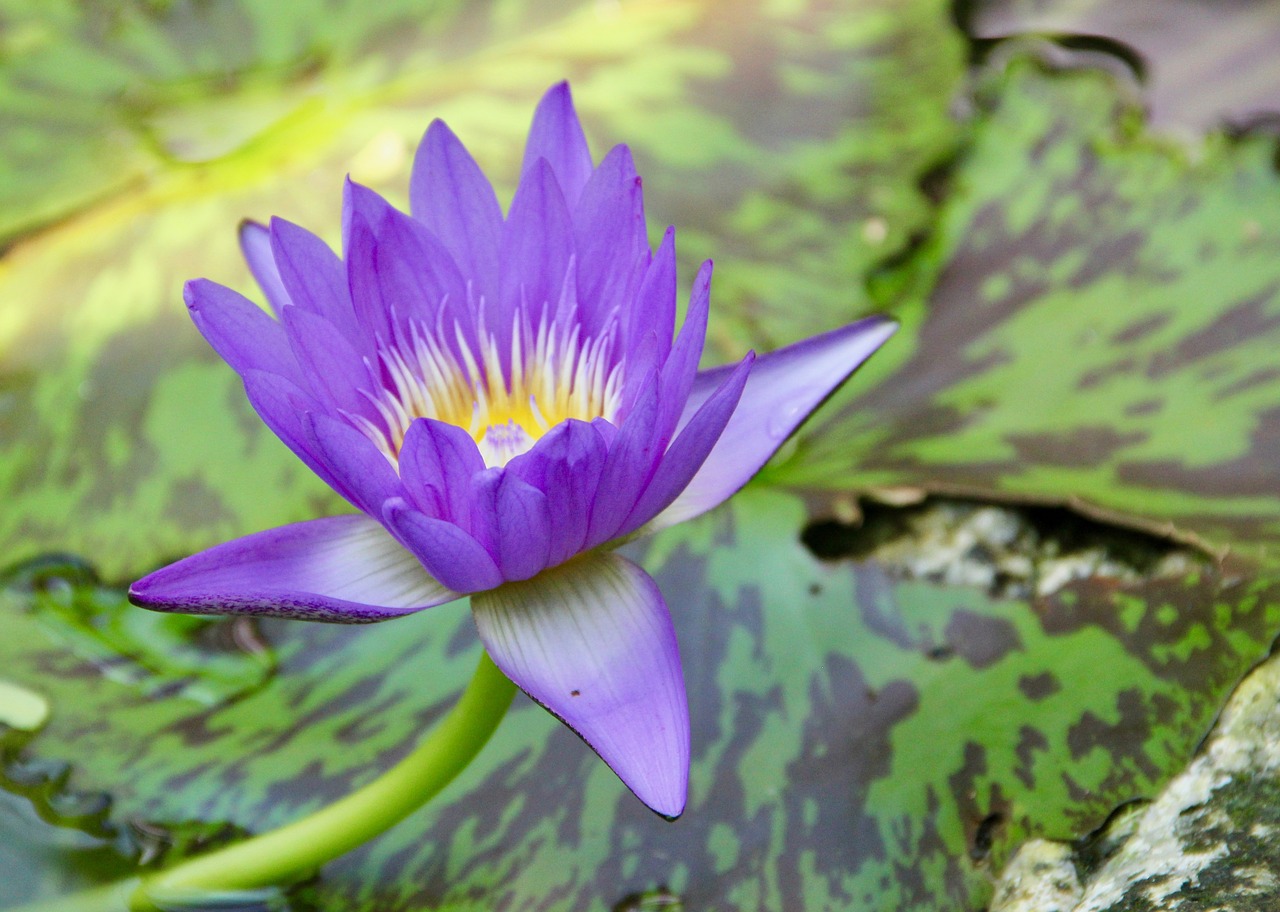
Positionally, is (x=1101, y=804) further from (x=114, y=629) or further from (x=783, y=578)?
(x=114, y=629)

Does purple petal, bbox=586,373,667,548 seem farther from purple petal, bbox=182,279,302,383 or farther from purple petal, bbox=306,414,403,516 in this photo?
purple petal, bbox=182,279,302,383

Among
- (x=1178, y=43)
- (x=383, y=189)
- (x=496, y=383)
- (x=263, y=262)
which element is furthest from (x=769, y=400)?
(x=1178, y=43)

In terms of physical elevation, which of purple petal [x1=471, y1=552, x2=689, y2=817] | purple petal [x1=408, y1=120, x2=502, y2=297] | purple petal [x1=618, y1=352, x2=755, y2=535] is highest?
purple petal [x1=408, y1=120, x2=502, y2=297]

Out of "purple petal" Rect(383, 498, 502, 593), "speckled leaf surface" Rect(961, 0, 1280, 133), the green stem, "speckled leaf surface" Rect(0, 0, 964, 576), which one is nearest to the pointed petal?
"purple petal" Rect(383, 498, 502, 593)

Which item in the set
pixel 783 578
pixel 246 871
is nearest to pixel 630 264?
pixel 783 578

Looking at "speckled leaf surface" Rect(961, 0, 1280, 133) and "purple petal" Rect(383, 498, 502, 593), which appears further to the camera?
"speckled leaf surface" Rect(961, 0, 1280, 133)

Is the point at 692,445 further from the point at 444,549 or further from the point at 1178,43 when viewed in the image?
the point at 1178,43

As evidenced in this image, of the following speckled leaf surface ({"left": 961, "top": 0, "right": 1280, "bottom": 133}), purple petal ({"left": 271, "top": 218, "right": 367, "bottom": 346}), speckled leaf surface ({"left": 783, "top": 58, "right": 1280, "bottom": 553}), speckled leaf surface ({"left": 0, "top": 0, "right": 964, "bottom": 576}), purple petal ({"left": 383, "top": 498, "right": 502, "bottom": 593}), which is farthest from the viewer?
speckled leaf surface ({"left": 961, "top": 0, "right": 1280, "bottom": 133})
